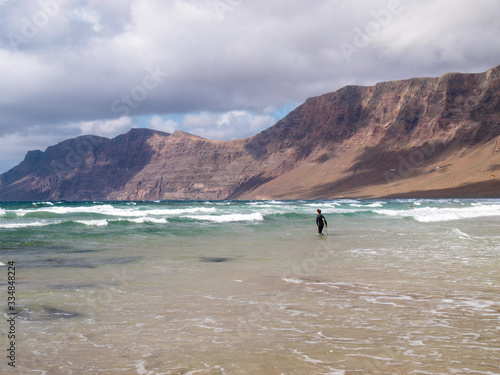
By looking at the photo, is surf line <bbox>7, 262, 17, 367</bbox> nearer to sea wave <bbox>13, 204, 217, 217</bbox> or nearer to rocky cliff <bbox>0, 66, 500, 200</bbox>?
sea wave <bbox>13, 204, 217, 217</bbox>

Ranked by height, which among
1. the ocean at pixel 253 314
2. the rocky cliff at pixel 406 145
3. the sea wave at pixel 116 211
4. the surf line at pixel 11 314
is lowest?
the ocean at pixel 253 314

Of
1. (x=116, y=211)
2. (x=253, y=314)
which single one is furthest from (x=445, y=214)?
(x=253, y=314)

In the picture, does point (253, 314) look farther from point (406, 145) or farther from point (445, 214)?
point (406, 145)

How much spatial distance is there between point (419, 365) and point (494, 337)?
1.60m

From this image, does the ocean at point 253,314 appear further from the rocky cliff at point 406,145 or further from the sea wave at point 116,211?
the rocky cliff at point 406,145

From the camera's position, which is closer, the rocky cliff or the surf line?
the surf line

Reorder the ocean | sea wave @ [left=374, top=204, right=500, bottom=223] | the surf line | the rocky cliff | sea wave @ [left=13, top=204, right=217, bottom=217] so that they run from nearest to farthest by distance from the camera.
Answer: the ocean → the surf line → sea wave @ [left=374, top=204, right=500, bottom=223] → sea wave @ [left=13, top=204, right=217, bottom=217] → the rocky cliff

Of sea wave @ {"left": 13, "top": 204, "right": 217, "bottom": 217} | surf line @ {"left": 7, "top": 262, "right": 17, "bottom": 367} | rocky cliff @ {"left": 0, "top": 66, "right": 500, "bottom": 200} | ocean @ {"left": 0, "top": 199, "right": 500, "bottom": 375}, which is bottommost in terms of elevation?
ocean @ {"left": 0, "top": 199, "right": 500, "bottom": 375}

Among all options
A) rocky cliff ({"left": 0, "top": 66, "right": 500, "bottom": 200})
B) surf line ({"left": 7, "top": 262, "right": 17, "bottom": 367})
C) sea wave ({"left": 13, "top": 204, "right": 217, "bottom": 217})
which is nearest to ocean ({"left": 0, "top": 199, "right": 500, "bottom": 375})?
surf line ({"left": 7, "top": 262, "right": 17, "bottom": 367})

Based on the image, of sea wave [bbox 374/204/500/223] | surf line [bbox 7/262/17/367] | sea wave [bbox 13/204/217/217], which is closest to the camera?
surf line [bbox 7/262/17/367]

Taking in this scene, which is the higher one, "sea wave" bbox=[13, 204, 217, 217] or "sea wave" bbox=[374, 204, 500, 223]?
"sea wave" bbox=[13, 204, 217, 217]

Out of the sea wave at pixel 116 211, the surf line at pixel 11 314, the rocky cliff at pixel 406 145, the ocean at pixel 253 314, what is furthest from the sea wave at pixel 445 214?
the rocky cliff at pixel 406 145

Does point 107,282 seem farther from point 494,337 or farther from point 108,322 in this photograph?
point 494,337

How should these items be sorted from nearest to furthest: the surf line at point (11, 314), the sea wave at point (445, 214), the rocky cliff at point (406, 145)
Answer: the surf line at point (11, 314), the sea wave at point (445, 214), the rocky cliff at point (406, 145)
